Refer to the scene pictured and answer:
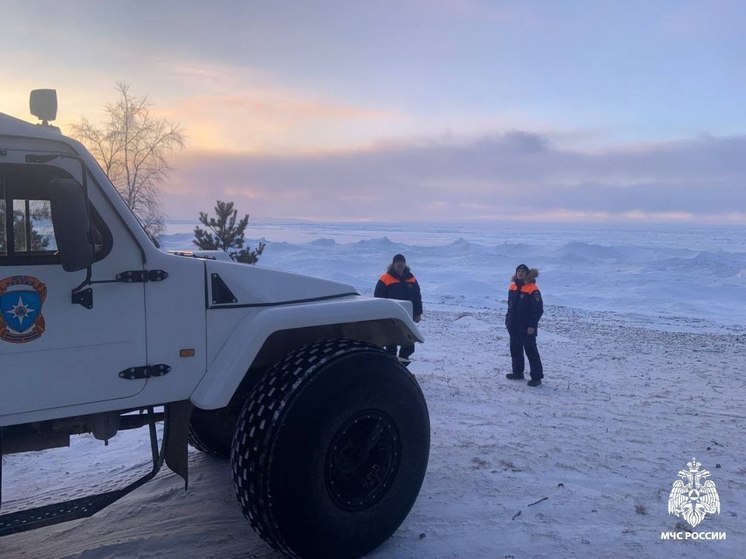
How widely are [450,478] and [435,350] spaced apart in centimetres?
603

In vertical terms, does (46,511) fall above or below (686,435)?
above

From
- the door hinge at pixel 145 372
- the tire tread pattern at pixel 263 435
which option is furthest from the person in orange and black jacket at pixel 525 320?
the door hinge at pixel 145 372

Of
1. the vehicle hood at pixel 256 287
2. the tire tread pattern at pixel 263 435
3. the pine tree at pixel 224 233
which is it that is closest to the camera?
the tire tread pattern at pixel 263 435

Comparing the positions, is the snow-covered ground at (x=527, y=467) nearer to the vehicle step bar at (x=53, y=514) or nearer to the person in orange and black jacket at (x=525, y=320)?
the person in orange and black jacket at (x=525, y=320)

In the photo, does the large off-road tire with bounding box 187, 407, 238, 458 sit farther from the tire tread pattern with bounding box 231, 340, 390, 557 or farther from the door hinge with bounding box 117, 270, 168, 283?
the door hinge with bounding box 117, 270, 168, 283

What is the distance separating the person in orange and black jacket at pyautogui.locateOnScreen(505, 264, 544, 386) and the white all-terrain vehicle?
16.2 ft

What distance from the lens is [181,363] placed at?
3289 millimetres

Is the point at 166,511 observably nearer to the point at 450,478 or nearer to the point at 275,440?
the point at 275,440

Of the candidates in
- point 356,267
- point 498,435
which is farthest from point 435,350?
point 356,267

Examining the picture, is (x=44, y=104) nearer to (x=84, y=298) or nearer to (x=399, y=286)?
(x=84, y=298)

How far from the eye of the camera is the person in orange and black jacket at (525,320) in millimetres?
8433

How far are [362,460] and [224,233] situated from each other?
8.71 m

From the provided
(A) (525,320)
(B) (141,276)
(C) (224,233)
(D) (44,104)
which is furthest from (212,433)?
(C) (224,233)

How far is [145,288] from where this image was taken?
3152mm
